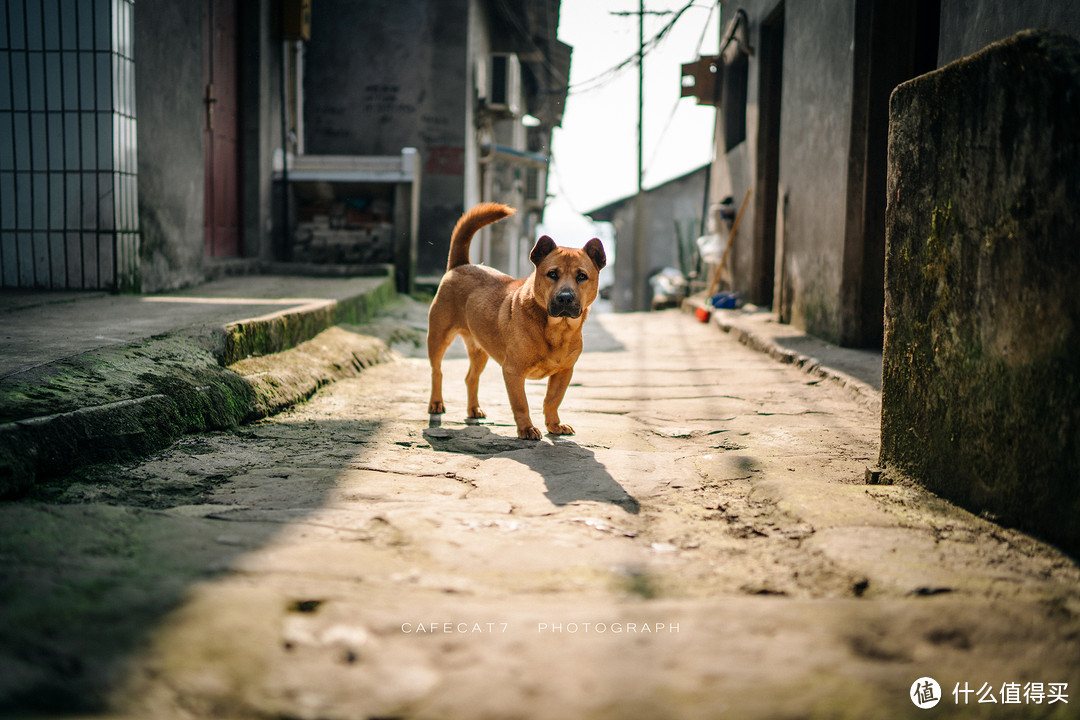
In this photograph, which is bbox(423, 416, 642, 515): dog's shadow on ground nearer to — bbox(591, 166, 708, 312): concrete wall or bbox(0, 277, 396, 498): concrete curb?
bbox(0, 277, 396, 498): concrete curb

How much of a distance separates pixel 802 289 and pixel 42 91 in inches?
229

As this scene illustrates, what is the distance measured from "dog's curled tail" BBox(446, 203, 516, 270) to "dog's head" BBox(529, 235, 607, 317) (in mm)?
455

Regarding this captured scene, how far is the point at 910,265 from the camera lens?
2.46 meters

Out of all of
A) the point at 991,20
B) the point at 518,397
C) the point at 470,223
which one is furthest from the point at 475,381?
the point at 991,20

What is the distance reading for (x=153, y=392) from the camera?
9.33 ft

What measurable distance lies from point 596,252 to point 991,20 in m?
2.13

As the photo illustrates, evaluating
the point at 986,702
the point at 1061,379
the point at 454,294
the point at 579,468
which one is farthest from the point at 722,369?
the point at 986,702

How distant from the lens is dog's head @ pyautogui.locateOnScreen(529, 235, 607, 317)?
3188 millimetres

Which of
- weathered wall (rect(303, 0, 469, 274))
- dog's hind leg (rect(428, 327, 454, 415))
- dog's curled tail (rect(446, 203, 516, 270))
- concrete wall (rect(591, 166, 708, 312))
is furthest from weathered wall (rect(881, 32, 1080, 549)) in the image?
concrete wall (rect(591, 166, 708, 312))

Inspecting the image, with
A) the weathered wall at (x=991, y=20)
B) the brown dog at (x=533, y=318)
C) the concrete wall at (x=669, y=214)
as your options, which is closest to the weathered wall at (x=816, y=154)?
the weathered wall at (x=991, y=20)

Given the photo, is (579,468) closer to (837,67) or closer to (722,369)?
(722,369)

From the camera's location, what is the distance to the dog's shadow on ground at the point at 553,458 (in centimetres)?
243

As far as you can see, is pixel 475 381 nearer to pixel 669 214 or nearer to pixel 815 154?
pixel 815 154

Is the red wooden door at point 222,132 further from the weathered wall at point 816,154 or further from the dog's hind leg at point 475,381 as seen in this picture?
the weathered wall at point 816,154
